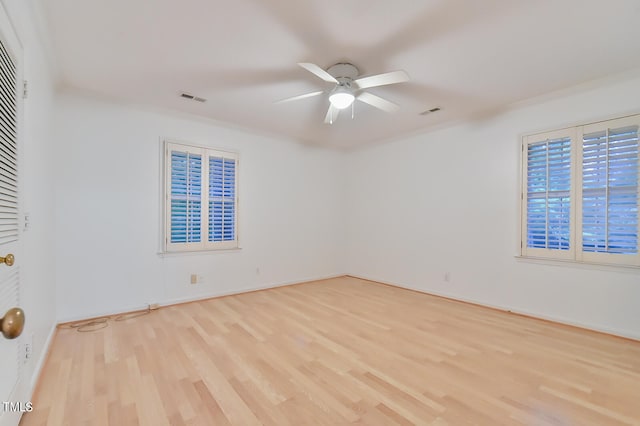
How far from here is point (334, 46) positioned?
232 centimetres

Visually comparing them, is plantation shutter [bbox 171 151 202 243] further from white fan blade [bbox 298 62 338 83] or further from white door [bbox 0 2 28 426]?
white fan blade [bbox 298 62 338 83]

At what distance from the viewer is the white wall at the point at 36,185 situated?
5.64ft

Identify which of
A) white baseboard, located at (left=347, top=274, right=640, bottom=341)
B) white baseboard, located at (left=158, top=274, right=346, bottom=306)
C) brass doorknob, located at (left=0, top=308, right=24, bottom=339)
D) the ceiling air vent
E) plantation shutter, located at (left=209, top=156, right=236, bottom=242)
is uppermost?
the ceiling air vent

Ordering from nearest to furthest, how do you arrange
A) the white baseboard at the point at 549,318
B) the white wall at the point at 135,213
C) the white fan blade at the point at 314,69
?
the white fan blade at the point at 314,69, the white baseboard at the point at 549,318, the white wall at the point at 135,213

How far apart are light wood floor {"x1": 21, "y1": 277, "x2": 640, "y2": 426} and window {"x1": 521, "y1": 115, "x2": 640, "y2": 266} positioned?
892 millimetres

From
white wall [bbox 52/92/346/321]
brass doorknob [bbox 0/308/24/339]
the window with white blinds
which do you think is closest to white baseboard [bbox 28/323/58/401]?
white wall [bbox 52/92/346/321]

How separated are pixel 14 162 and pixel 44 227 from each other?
1.28 m

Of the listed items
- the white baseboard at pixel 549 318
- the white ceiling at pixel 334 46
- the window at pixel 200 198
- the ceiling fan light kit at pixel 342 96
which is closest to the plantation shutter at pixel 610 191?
the white ceiling at pixel 334 46

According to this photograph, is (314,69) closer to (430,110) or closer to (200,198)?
(430,110)

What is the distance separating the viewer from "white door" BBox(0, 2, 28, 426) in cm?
124

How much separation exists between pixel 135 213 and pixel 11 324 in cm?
320

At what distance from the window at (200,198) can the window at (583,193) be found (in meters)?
3.97

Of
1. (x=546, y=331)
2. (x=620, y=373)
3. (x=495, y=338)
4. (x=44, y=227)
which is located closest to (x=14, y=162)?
(x=44, y=227)

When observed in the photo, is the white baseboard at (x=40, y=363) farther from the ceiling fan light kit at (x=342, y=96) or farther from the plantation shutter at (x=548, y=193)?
the plantation shutter at (x=548, y=193)
